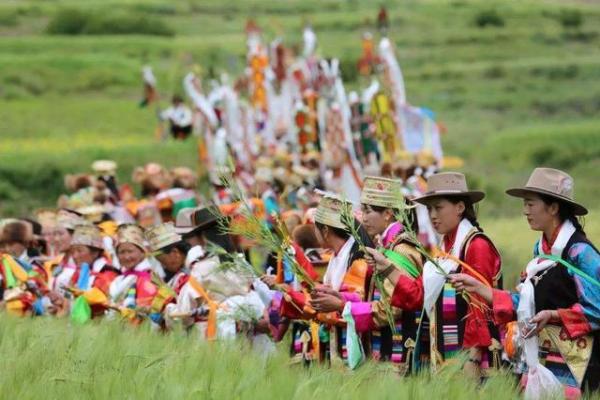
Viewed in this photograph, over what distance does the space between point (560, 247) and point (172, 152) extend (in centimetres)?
2802

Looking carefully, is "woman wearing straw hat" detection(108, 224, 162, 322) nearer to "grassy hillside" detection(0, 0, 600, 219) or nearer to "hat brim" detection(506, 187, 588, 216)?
"hat brim" detection(506, 187, 588, 216)

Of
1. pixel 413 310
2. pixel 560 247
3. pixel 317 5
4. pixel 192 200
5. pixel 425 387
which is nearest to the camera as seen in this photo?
pixel 425 387

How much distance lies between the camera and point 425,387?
853cm

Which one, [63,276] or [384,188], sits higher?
[384,188]

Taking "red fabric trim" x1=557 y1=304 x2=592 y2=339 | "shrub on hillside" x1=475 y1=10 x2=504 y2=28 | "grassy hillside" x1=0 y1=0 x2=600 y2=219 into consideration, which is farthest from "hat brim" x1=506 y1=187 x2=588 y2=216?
"shrub on hillside" x1=475 y1=10 x2=504 y2=28

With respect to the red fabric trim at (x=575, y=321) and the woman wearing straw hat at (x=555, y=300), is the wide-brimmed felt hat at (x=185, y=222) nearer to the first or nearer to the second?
the woman wearing straw hat at (x=555, y=300)

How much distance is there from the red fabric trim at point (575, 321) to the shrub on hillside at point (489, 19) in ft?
152

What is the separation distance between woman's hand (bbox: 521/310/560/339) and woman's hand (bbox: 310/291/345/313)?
3.68ft

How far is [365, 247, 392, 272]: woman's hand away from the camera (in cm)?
946

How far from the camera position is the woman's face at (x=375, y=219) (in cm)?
Answer: 1038

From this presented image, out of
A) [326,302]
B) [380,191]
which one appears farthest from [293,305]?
[380,191]

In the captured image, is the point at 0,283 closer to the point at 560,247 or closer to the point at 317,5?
the point at 560,247

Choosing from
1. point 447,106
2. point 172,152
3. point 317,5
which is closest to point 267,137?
point 172,152

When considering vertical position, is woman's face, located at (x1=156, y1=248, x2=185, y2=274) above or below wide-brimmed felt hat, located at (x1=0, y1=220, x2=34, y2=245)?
above
